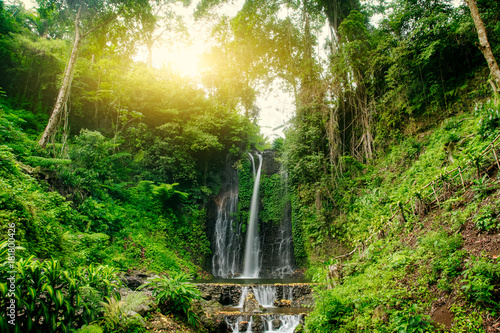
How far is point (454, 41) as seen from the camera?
7.98 meters

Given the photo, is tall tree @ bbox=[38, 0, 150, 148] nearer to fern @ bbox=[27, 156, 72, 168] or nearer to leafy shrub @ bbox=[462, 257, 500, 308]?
fern @ bbox=[27, 156, 72, 168]

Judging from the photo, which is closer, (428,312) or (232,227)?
(428,312)

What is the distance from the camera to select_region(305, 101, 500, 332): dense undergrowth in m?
3.07

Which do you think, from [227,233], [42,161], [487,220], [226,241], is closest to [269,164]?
[227,233]

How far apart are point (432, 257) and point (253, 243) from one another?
1075 centimetres

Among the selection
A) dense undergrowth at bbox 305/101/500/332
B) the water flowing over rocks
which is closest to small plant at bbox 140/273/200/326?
the water flowing over rocks

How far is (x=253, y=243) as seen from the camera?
14.1 metres

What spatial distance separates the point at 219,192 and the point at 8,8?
1739cm

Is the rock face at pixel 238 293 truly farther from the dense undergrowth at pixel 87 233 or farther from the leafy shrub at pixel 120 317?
A: the leafy shrub at pixel 120 317

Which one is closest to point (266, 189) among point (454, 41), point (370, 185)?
point (370, 185)

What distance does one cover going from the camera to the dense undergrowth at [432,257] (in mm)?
3066

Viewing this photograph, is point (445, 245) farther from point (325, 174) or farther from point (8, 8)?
point (8, 8)

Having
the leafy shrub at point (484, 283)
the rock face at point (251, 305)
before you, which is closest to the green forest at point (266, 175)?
the leafy shrub at point (484, 283)

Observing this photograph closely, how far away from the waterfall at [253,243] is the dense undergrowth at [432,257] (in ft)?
22.7
